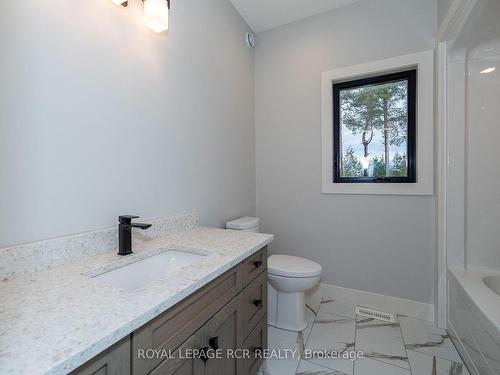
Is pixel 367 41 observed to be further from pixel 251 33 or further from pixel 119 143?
pixel 119 143

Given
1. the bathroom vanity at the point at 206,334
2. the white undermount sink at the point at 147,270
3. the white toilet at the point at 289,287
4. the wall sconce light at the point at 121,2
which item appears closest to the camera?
the bathroom vanity at the point at 206,334

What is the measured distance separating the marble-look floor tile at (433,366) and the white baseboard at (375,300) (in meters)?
0.46

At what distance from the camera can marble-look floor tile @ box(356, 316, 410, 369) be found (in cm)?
153

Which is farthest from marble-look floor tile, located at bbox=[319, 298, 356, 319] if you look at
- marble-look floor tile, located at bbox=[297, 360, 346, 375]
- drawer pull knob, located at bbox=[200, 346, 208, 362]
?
drawer pull knob, located at bbox=[200, 346, 208, 362]

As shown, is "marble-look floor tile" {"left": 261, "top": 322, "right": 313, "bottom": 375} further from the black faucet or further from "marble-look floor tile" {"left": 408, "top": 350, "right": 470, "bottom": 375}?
the black faucet

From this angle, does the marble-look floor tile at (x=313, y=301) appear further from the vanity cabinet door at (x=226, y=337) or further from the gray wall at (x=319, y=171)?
the vanity cabinet door at (x=226, y=337)

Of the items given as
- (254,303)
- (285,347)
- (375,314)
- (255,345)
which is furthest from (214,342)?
(375,314)

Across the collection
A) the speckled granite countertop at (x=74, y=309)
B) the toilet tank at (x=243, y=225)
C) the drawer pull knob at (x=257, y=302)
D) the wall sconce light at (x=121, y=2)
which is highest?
the wall sconce light at (x=121, y=2)

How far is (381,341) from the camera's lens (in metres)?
1.68

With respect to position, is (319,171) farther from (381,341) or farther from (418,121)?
(381,341)

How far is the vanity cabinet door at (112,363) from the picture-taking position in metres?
0.52

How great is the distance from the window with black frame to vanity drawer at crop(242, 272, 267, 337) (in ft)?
4.21

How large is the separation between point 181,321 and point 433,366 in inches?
63.5

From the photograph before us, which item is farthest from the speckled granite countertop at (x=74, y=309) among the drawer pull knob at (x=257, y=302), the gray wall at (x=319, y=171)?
the gray wall at (x=319, y=171)
